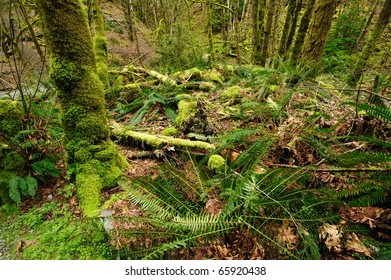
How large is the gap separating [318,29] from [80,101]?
181 inches

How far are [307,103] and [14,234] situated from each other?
470cm

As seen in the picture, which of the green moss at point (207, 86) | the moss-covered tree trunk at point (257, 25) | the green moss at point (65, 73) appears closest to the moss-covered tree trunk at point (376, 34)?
the moss-covered tree trunk at point (257, 25)

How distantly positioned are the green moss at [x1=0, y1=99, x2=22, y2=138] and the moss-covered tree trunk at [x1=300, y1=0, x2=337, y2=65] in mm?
5079

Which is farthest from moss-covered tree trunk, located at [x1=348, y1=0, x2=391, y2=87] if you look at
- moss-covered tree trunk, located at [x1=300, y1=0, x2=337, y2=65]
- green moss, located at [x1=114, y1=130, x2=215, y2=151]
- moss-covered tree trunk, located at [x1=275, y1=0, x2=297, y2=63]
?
green moss, located at [x1=114, y1=130, x2=215, y2=151]

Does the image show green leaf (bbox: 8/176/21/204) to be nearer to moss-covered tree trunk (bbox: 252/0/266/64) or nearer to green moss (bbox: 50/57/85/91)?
green moss (bbox: 50/57/85/91)

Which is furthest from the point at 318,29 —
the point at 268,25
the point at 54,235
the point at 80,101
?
the point at 54,235

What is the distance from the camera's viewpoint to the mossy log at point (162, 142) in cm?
287

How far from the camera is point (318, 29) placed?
13.5 feet

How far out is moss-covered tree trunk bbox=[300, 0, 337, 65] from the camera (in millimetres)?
3939

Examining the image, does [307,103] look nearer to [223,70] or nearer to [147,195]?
[147,195]

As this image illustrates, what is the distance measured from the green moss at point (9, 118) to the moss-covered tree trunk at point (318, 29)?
508 centimetres

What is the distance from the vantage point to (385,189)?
1.66 metres

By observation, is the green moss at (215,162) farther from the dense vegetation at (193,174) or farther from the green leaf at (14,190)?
the green leaf at (14,190)
